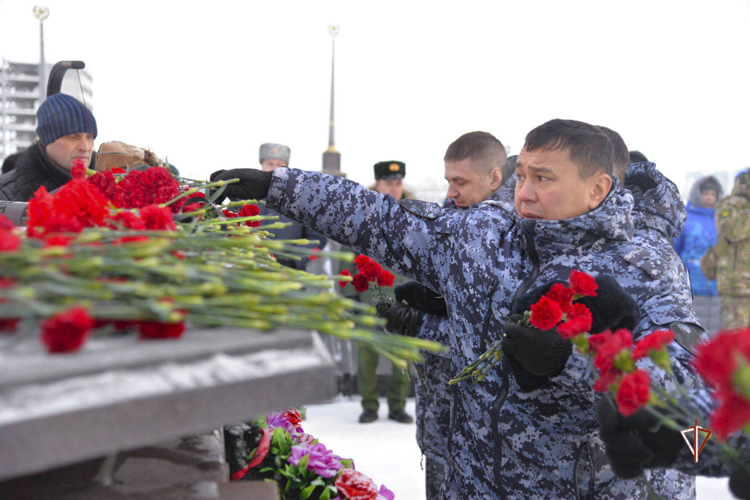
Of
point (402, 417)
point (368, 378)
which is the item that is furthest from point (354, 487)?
point (402, 417)

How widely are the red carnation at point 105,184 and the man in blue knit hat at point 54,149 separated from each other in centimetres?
164

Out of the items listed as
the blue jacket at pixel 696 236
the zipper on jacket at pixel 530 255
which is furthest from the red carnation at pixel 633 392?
the blue jacket at pixel 696 236

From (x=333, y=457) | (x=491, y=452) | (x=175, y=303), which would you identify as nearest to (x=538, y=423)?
(x=491, y=452)

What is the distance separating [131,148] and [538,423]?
210 centimetres

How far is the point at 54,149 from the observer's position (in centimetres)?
288

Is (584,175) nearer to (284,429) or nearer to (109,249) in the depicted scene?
(284,429)

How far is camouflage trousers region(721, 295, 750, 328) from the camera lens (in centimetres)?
589

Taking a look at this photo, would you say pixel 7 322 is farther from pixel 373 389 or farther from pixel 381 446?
pixel 373 389

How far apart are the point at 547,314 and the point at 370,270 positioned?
134 centimetres

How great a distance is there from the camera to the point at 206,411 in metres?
0.60

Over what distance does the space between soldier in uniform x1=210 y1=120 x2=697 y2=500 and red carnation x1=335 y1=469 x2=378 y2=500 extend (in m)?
0.33

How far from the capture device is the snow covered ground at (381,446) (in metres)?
4.04

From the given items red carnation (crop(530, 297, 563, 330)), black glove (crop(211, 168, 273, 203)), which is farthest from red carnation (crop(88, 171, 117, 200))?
red carnation (crop(530, 297, 563, 330))

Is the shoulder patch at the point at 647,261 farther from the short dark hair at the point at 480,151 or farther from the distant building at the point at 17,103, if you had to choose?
the distant building at the point at 17,103
